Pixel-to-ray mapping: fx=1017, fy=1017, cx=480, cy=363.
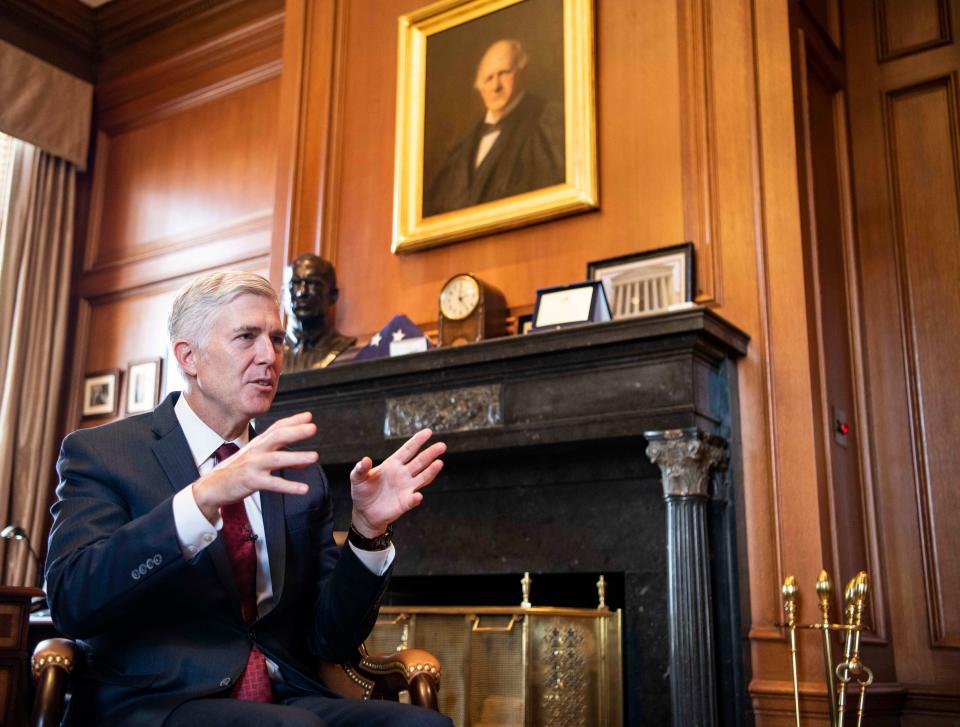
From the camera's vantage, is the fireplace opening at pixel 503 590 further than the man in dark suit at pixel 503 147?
No

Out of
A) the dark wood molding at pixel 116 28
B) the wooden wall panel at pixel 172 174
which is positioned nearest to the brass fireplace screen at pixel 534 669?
the wooden wall panel at pixel 172 174

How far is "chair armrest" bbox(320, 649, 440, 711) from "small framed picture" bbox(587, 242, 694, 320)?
5.75ft

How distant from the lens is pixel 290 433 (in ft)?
5.33

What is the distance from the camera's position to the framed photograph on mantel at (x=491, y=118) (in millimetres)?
4117

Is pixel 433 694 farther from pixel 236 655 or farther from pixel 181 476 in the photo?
pixel 181 476

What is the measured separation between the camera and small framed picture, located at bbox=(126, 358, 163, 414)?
20.8ft

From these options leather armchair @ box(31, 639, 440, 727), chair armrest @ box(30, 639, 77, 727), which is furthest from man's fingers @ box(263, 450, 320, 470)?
leather armchair @ box(31, 639, 440, 727)

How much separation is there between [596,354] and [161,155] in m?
4.37

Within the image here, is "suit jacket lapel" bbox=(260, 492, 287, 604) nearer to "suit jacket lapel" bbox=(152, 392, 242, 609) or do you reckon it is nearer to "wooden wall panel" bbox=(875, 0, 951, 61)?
"suit jacket lapel" bbox=(152, 392, 242, 609)

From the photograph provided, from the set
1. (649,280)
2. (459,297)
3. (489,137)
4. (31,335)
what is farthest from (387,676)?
(31,335)

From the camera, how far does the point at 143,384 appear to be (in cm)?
641

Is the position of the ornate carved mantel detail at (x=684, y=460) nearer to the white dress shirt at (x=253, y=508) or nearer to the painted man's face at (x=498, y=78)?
the white dress shirt at (x=253, y=508)

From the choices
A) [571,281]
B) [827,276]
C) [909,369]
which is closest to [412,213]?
[571,281]

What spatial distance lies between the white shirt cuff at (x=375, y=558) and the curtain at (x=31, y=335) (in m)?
4.83
